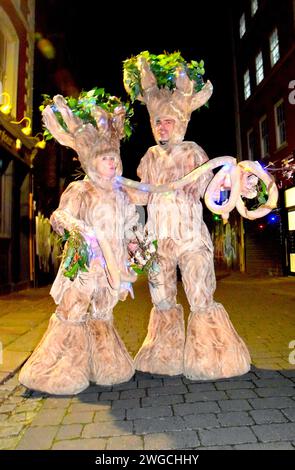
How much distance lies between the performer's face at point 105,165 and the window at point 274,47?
542 inches

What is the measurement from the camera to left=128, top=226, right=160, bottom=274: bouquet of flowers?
3.36m

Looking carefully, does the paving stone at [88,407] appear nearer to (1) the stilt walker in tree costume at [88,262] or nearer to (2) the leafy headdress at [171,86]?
(1) the stilt walker in tree costume at [88,262]

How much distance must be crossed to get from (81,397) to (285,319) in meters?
4.39

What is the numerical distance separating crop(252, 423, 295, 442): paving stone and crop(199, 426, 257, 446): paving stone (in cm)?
5

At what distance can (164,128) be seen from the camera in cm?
365

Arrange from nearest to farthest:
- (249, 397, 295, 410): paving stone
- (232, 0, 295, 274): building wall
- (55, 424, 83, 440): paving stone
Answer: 1. (55, 424, 83, 440): paving stone
2. (249, 397, 295, 410): paving stone
3. (232, 0, 295, 274): building wall

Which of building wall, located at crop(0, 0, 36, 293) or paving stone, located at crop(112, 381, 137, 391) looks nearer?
paving stone, located at crop(112, 381, 137, 391)

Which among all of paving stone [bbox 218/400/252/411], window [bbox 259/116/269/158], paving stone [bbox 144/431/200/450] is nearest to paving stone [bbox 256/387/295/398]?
paving stone [bbox 218/400/252/411]

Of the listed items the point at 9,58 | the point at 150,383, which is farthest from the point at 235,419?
the point at 9,58

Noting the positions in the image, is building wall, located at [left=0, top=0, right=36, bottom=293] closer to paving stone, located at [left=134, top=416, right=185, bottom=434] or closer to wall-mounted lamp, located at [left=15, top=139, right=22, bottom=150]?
wall-mounted lamp, located at [left=15, top=139, right=22, bottom=150]

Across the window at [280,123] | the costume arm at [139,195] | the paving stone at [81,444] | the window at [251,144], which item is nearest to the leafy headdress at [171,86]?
the costume arm at [139,195]

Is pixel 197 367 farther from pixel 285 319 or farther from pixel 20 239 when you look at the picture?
pixel 20 239

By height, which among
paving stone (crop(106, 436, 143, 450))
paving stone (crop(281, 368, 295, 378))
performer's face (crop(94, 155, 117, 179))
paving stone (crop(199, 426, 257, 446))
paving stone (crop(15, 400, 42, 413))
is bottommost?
paving stone (crop(15, 400, 42, 413))
